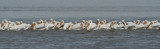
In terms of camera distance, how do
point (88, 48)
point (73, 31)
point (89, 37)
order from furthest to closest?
point (73, 31) → point (89, 37) → point (88, 48)

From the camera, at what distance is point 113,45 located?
20.8m

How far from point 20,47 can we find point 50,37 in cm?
391

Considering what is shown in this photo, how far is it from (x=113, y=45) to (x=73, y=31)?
6334mm

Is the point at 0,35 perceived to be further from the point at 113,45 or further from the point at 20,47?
the point at 113,45

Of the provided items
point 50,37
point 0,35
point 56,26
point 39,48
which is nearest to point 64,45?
point 39,48

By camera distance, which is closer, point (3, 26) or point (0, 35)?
point (0, 35)

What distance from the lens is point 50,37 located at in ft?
79.1

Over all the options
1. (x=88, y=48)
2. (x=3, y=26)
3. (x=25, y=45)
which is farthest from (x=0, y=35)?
(x=88, y=48)

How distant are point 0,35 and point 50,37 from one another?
2862mm

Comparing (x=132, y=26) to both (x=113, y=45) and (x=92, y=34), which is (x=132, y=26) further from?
(x=113, y=45)

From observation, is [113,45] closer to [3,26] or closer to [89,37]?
[89,37]

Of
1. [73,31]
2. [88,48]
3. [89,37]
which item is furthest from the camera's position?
[73,31]

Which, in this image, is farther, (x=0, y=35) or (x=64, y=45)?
(x=0, y=35)

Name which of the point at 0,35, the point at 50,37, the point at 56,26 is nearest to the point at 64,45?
the point at 50,37
